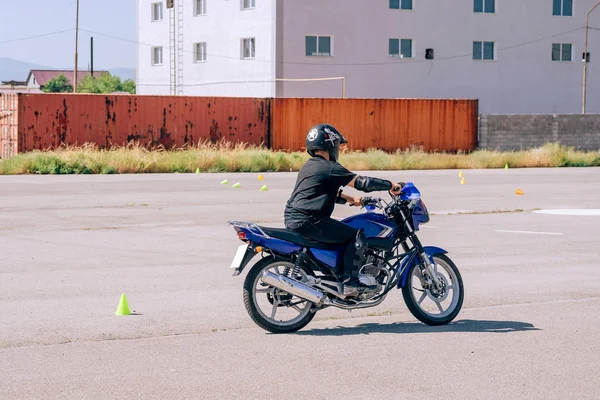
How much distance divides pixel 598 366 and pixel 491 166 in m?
29.2

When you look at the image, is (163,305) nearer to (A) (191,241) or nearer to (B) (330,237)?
(B) (330,237)

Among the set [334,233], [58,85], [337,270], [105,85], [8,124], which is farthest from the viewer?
[58,85]

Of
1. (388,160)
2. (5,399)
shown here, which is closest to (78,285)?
(5,399)

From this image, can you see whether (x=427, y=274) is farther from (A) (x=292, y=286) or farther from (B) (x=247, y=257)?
(B) (x=247, y=257)

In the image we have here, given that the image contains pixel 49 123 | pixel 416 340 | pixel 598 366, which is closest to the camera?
pixel 598 366

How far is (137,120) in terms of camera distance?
118 feet

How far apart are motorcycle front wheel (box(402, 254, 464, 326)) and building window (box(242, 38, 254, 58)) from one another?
4233cm

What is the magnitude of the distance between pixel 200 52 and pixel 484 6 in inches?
583

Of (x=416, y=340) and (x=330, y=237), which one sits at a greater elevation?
(x=330, y=237)

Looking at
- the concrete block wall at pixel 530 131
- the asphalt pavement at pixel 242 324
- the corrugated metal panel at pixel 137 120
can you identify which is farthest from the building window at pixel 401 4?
the asphalt pavement at pixel 242 324

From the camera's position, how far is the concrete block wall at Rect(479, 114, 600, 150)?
136ft

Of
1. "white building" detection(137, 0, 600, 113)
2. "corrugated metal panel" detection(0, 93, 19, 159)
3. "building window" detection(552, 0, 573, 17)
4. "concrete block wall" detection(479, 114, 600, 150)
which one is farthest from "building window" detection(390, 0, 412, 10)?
"corrugated metal panel" detection(0, 93, 19, 159)

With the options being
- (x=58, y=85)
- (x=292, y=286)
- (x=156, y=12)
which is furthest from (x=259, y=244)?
(x=58, y=85)

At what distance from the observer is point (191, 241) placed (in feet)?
44.3
